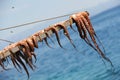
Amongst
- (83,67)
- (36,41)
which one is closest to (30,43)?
(36,41)

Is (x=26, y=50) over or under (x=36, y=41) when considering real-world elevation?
under

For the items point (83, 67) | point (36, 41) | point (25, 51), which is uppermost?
point (36, 41)

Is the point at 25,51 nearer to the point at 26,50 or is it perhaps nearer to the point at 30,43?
the point at 26,50

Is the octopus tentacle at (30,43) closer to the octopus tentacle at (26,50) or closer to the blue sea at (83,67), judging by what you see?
the octopus tentacle at (26,50)

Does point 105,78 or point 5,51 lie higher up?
point 5,51

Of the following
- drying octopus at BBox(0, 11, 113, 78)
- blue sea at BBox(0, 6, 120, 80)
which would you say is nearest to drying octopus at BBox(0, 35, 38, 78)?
drying octopus at BBox(0, 11, 113, 78)

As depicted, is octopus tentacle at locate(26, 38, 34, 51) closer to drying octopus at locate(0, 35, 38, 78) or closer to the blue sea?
drying octopus at locate(0, 35, 38, 78)

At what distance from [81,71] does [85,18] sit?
176 feet

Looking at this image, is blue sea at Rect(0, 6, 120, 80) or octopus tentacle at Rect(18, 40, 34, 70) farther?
blue sea at Rect(0, 6, 120, 80)

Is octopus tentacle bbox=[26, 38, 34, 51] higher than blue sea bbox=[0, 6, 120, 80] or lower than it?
higher

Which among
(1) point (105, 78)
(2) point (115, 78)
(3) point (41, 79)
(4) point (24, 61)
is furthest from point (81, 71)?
(4) point (24, 61)

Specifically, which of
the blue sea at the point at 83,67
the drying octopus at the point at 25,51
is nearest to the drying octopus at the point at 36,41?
the drying octopus at the point at 25,51

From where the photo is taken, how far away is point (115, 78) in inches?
1614

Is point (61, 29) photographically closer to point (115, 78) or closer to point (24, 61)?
point (24, 61)
